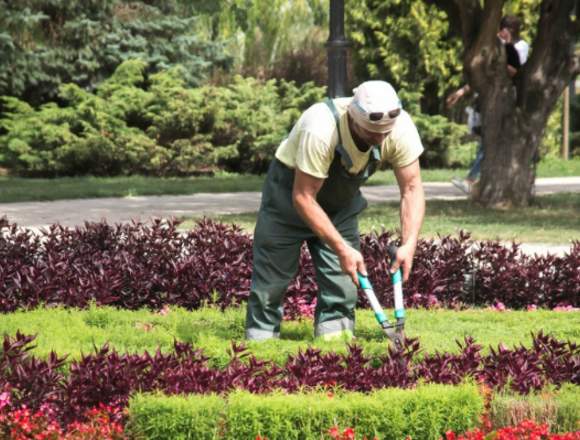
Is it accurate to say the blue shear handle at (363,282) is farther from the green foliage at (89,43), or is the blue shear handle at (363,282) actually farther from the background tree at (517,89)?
the green foliage at (89,43)

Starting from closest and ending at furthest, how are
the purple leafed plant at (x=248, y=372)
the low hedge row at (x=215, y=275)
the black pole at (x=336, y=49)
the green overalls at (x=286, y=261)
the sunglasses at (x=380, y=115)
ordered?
the purple leafed plant at (x=248, y=372)
the sunglasses at (x=380, y=115)
the green overalls at (x=286, y=261)
the low hedge row at (x=215, y=275)
the black pole at (x=336, y=49)

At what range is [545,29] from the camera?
1441 cm

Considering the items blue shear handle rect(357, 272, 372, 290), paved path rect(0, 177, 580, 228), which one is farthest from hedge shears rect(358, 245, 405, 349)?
paved path rect(0, 177, 580, 228)

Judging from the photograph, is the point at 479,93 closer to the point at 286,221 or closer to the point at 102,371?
the point at 286,221

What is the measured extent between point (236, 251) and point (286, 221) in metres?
2.30

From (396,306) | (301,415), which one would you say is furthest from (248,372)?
(396,306)

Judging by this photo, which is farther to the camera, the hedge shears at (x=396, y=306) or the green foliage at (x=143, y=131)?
the green foliage at (x=143, y=131)

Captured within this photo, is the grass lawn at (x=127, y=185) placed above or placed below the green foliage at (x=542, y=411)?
below

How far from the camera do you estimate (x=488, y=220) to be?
13.2 m

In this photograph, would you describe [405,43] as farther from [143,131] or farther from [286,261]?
[286,261]

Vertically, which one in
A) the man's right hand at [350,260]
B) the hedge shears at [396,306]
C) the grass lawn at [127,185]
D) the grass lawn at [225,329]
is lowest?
the grass lawn at [127,185]

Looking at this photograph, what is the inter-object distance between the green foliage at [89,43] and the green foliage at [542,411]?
17.4 meters

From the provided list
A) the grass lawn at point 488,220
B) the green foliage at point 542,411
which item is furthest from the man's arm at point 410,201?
the grass lawn at point 488,220

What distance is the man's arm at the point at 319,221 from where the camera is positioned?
5848 mm
